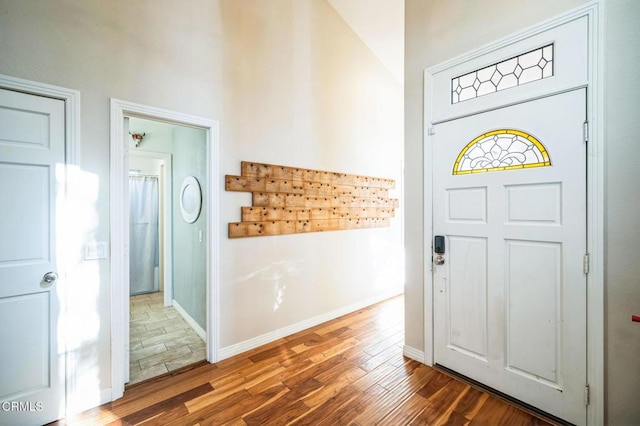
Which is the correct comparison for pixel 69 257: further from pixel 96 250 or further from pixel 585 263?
pixel 585 263

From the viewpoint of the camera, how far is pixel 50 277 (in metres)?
1.78

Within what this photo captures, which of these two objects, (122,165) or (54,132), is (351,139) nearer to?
(122,165)

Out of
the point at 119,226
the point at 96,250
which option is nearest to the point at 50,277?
the point at 96,250

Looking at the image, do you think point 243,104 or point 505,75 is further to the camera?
point 243,104

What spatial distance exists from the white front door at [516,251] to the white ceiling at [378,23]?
206cm

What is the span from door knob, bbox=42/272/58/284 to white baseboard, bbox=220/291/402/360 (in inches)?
55.4

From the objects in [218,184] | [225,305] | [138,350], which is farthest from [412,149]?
[138,350]

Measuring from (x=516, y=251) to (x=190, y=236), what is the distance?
332cm

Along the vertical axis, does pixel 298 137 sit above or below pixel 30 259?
above

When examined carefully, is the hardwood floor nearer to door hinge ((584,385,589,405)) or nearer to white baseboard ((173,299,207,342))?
door hinge ((584,385,589,405))

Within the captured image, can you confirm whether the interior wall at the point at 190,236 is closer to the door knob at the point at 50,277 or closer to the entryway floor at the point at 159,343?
the entryway floor at the point at 159,343

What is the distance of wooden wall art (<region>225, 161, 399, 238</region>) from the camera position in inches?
106

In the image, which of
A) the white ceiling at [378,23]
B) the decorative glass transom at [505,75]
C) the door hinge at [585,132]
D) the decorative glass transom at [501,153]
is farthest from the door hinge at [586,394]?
the white ceiling at [378,23]

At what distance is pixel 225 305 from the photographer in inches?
100
